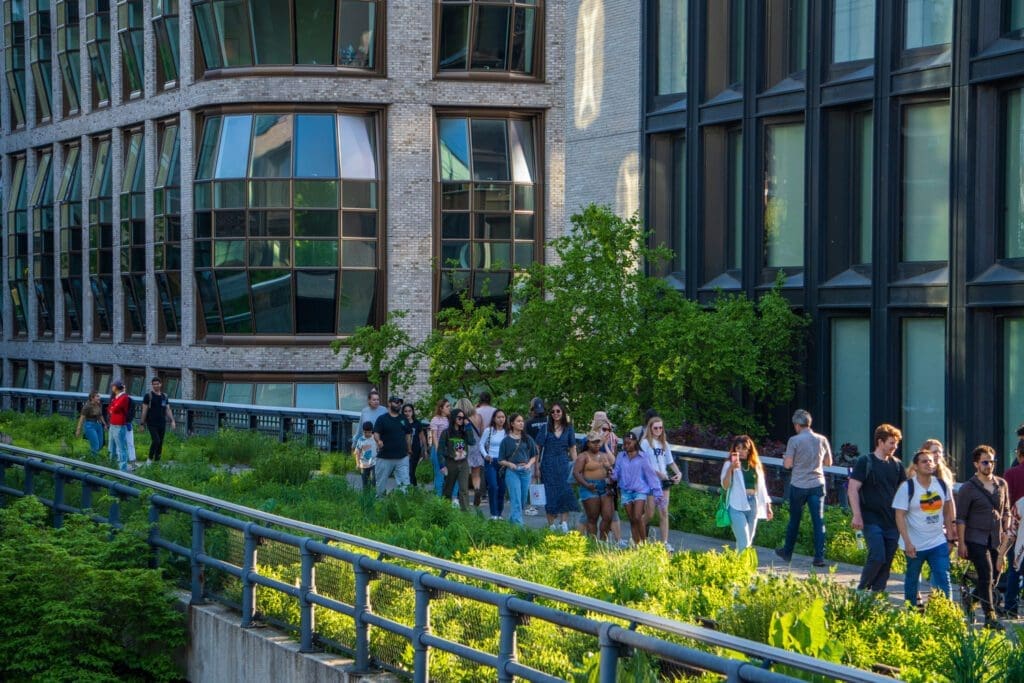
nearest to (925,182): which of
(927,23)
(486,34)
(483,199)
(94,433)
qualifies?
(927,23)

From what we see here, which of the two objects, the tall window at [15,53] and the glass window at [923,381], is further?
the tall window at [15,53]

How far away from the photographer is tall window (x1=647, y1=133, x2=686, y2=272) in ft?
101

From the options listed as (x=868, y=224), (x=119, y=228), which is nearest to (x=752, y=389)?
(x=868, y=224)

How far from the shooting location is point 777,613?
33.2ft

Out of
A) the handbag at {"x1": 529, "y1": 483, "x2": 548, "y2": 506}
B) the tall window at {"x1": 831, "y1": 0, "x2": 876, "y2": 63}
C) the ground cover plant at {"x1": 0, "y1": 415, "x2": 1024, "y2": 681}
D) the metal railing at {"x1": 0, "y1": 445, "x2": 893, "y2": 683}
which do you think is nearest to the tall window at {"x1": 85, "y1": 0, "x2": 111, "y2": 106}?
the tall window at {"x1": 831, "y1": 0, "x2": 876, "y2": 63}

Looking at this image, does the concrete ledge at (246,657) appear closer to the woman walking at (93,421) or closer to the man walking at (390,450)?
the man walking at (390,450)

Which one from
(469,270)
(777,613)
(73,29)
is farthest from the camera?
(73,29)

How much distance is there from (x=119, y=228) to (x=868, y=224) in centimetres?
3198

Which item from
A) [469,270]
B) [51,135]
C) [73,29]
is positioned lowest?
[469,270]

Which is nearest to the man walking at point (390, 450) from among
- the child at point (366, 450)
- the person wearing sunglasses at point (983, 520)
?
the child at point (366, 450)

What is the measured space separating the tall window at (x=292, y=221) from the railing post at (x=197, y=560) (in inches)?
1208

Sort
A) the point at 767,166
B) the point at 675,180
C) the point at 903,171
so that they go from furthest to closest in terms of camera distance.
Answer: the point at 675,180, the point at 767,166, the point at 903,171

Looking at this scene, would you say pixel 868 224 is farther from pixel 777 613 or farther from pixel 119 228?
pixel 119 228

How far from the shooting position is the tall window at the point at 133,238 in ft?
167
